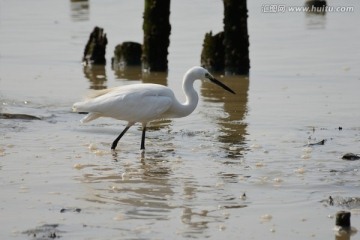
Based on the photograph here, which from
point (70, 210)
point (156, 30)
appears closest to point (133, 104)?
point (70, 210)

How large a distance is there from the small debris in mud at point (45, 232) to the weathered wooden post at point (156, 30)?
30.7 ft

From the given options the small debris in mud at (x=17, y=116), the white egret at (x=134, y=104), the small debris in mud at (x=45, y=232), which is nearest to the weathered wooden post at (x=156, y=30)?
the small debris in mud at (x=17, y=116)

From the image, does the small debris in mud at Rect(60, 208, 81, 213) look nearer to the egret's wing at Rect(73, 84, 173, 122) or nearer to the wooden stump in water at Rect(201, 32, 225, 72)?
the egret's wing at Rect(73, 84, 173, 122)

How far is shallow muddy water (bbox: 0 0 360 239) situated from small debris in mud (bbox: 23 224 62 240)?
0.02 metres

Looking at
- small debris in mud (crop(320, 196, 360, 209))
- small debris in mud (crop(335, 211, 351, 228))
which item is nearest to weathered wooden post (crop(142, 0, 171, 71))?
small debris in mud (crop(320, 196, 360, 209))

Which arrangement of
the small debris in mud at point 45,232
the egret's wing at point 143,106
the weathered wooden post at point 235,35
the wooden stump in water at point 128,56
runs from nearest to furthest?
1. the small debris in mud at point 45,232
2. the egret's wing at point 143,106
3. the weathered wooden post at point 235,35
4. the wooden stump in water at point 128,56

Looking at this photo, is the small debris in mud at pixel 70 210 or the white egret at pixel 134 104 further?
the white egret at pixel 134 104

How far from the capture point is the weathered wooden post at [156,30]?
16.2m

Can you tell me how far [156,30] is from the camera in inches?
642

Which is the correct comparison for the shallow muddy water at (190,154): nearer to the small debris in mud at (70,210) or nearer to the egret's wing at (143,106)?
the small debris in mud at (70,210)

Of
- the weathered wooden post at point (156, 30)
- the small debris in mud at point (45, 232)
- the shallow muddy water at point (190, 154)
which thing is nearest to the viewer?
the small debris in mud at point (45, 232)

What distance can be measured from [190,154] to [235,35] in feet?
19.7

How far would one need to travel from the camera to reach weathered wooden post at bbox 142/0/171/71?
16.2 meters

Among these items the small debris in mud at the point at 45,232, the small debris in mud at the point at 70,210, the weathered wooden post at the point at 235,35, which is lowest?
the small debris in mud at the point at 45,232
